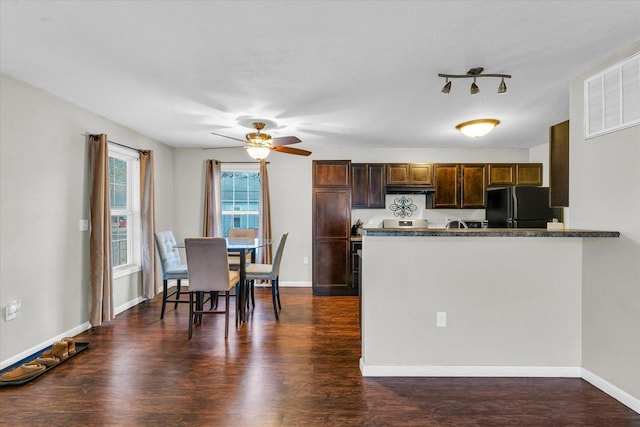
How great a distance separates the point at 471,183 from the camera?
17.6 ft

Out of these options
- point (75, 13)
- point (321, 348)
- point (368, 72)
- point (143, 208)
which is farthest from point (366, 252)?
point (143, 208)

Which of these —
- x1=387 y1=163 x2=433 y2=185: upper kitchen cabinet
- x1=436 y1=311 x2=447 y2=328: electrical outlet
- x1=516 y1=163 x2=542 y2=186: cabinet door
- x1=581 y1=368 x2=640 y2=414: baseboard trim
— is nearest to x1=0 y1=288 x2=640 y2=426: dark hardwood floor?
x1=581 y1=368 x2=640 y2=414: baseboard trim

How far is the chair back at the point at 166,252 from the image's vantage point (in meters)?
3.91

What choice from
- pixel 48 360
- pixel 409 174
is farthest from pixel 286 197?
pixel 48 360

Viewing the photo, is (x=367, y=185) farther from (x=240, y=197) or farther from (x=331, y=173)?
(x=240, y=197)

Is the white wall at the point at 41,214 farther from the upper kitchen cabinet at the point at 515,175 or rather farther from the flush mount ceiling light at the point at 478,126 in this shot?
the upper kitchen cabinet at the point at 515,175

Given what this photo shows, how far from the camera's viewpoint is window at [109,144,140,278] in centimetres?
432

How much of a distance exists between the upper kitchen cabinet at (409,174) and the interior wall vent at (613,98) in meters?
2.85

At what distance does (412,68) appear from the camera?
255cm

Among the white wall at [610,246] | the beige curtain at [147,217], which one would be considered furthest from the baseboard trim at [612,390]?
the beige curtain at [147,217]

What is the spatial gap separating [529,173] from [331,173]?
316 centimetres

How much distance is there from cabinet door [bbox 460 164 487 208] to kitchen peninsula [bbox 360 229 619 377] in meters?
2.87

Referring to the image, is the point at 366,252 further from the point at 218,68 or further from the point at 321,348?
the point at 218,68

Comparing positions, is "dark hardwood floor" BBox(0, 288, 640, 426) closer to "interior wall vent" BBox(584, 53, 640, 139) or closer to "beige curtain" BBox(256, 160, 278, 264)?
"interior wall vent" BBox(584, 53, 640, 139)
